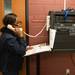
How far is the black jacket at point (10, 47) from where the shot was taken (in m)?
2.82

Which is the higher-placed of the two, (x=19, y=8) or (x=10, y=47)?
(x=19, y=8)

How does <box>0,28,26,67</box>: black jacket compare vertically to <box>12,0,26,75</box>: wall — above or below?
below

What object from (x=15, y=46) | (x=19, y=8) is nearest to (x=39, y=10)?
(x=19, y=8)

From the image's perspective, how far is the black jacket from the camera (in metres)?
2.82

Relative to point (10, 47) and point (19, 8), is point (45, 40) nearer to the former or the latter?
point (19, 8)

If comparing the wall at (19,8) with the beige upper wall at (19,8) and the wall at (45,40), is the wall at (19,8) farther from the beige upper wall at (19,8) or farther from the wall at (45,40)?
the wall at (45,40)

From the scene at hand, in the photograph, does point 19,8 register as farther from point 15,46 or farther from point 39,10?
point 15,46

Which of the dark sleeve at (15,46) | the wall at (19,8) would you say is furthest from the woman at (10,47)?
the wall at (19,8)

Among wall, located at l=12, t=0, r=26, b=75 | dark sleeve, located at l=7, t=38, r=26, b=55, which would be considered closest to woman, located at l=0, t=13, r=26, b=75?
dark sleeve, located at l=7, t=38, r=26, b=55

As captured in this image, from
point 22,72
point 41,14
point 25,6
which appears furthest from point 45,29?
point 22,72

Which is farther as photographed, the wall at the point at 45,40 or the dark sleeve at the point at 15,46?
the wall at the point at 45,40

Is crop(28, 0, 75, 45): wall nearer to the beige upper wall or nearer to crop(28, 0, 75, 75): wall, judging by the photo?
crop(28, 0, 75, 75): wall

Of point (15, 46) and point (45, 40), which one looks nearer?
point (15, 46)

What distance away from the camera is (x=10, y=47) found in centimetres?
282
